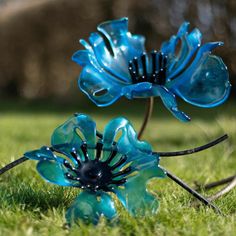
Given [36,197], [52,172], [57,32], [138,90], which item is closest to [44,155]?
[52,172]

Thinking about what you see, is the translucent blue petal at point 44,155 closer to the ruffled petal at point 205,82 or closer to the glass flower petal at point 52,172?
the glass flower petal at point 52,172

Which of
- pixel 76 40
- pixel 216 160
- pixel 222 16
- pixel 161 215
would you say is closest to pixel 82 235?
pixel 161 215

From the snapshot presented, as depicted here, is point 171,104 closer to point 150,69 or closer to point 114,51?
point 150,69

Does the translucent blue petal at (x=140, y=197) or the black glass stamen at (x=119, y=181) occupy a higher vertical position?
the black glass stamen at (x=119, y=181)

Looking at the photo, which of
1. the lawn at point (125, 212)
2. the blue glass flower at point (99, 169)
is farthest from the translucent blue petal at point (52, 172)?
the lawn at point (125, 212)

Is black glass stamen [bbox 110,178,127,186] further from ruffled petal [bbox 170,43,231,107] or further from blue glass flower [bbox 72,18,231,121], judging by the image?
ruffled petal [bbox 170,43,231,107]

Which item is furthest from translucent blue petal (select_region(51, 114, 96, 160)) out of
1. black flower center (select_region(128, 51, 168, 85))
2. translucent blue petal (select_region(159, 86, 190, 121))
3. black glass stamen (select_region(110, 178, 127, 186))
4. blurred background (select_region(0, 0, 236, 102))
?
blurred background (select_region(0, 0, 236, 102))

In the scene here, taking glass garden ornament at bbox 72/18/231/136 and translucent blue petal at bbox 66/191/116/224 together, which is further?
glass garden ornament at bbox 72/18/231/136

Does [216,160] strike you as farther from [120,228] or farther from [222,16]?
[222,16]
